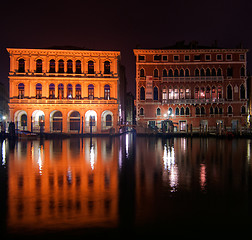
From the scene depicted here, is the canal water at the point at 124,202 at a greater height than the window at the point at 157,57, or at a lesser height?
lesser

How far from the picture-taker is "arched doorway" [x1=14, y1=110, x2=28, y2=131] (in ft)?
136

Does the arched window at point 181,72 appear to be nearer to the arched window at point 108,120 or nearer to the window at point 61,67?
the arched window at point 108,120

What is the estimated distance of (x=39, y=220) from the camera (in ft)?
19.1

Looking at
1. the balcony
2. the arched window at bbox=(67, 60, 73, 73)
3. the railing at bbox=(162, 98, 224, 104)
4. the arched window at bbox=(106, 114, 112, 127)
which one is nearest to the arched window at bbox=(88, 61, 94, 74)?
the arched window at bbox=(67, 60, 73, 73)

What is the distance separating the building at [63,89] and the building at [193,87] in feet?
20.0

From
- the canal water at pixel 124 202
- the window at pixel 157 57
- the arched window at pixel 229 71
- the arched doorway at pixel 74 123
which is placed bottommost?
the canal water at pixel 124 202

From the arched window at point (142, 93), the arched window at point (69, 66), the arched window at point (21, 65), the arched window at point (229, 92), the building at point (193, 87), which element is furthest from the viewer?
the arched window at point (229, 92)

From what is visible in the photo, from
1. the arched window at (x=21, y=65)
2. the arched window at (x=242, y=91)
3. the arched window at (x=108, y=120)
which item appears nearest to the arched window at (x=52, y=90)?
the arched window at (x=21, y=65)

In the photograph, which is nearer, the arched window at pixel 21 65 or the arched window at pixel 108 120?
the arched window at pixel 21 65

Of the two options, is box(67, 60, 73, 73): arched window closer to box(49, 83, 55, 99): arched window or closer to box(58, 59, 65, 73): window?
box(58, 59, 65, 73): window

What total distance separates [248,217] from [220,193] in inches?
80.1

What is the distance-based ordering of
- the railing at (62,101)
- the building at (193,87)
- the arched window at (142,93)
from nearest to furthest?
the railing at (62,101)
the building at (193,87)
the arched window at (142,93)

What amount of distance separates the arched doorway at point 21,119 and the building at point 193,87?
18674mm

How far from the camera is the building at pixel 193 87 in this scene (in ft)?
149
